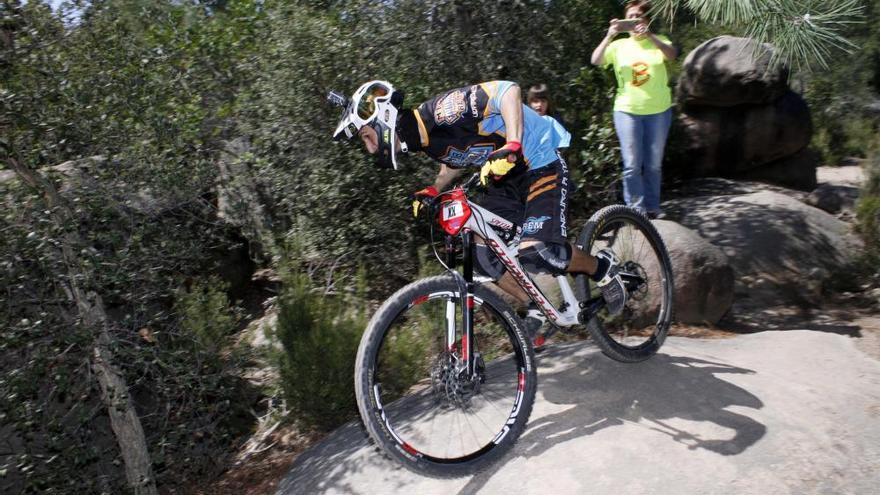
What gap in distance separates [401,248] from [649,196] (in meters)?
2.66

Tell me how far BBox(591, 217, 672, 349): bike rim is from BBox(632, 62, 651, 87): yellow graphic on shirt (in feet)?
6.15

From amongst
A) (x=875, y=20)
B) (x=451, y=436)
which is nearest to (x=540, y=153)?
(x=451, y=436)

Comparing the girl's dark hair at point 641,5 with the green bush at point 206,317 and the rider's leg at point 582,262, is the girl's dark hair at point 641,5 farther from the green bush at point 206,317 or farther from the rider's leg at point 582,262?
the green bush at point 206,317

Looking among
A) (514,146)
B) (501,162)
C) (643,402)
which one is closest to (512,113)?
(514,146)

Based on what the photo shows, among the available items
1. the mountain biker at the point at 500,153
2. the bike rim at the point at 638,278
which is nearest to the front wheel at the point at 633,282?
the bike rim at the point at 638,278

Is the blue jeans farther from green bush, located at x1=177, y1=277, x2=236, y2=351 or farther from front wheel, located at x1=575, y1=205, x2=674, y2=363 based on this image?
green bush, located at x1=177, y1=277, x2=236, y2=351

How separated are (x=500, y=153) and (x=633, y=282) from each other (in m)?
1.84

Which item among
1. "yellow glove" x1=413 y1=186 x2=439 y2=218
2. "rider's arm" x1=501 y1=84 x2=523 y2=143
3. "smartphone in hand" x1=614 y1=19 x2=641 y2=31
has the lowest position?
"yellow glove" x1=413 y1=186 x2=439 y2=218

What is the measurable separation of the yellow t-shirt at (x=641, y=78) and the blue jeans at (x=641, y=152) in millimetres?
78

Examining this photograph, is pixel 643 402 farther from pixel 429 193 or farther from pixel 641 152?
pixel 641 152

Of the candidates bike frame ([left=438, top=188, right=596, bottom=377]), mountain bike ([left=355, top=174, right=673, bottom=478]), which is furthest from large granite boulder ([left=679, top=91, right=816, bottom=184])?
bike frame ([left=438, top=188, right=596, bottom=377])

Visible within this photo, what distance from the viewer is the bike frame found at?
12.4ft

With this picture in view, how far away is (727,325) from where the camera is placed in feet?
22.1

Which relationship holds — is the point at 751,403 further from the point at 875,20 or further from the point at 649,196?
the point at 875,20
